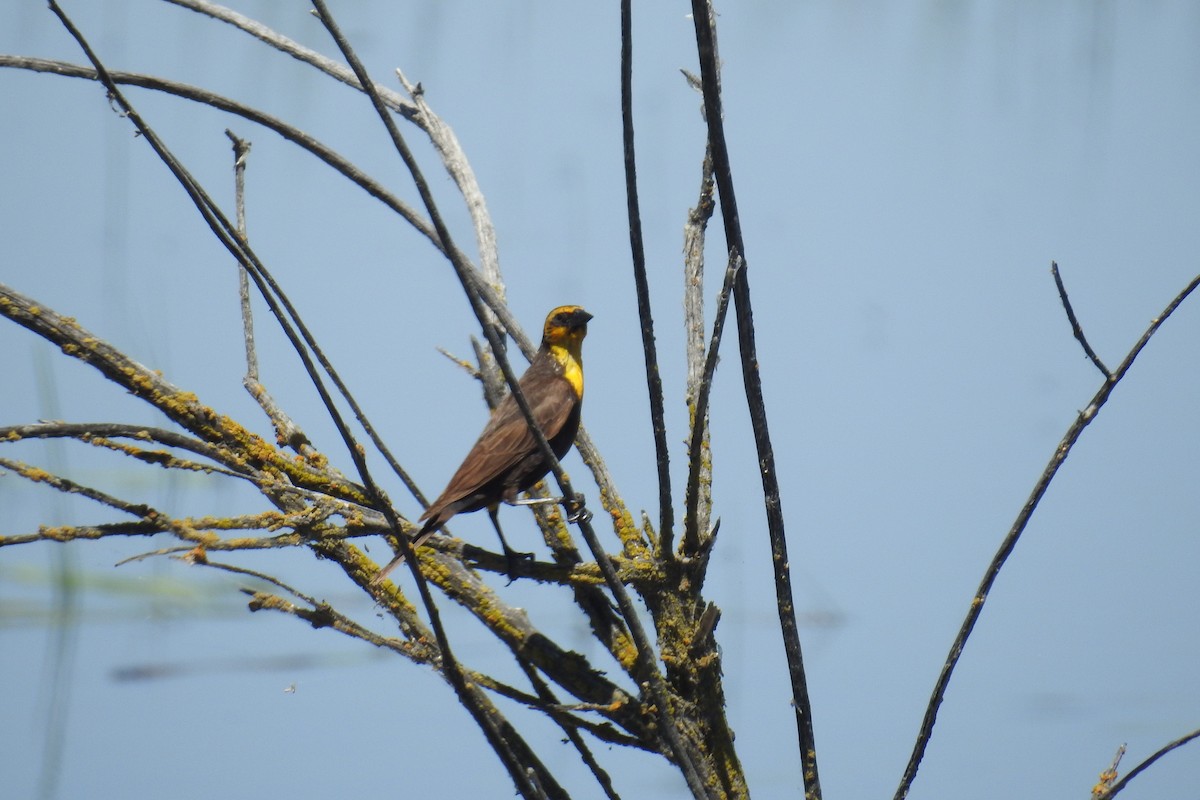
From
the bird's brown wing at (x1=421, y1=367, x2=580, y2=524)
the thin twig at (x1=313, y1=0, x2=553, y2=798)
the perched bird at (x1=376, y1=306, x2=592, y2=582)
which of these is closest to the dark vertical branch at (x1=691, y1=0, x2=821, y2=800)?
the thin twig at (x1=313, y1=0, x2=553, y2=798)

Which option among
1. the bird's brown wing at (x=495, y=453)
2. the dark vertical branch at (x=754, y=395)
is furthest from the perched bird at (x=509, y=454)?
the dark vertical branch at (x=754, y=395)

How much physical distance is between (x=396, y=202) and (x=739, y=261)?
1.66 metres

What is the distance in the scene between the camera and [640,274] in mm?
2023

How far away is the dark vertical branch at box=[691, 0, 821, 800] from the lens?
1.79 meters

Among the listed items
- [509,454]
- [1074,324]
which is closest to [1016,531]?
[1074,324]

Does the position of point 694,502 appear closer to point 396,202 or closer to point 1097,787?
point 1097,787

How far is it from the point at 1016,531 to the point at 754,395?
26.1 inches

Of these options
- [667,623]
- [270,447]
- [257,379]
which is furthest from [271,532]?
[667,623]

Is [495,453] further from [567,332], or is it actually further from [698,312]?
[567,332]

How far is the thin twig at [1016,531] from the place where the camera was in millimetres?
2293

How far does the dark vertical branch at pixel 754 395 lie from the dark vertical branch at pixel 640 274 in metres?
0.13

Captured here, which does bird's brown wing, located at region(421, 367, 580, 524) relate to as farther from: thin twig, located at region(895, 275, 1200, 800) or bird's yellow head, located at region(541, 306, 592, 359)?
thin twig, located at region(895, 275, 1200, 800)

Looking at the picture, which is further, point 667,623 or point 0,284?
point 667,623

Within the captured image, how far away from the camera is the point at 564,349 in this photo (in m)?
4.62
